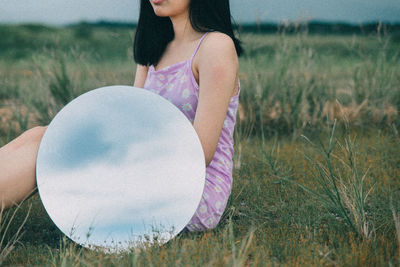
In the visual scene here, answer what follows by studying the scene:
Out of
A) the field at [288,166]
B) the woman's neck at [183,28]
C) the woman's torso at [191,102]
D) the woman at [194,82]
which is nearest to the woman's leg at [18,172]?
the woman at [194,82]

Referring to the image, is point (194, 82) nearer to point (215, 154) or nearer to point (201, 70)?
point (201, 70)

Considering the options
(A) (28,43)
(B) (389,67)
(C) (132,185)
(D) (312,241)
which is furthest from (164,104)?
(A) (28,43)

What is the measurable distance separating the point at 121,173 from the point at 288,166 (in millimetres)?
1691

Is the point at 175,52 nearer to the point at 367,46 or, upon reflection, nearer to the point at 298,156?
the point at 298,156

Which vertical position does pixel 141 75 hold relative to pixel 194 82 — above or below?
below

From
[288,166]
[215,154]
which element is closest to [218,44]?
[215,154]

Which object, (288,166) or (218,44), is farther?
(288,166)

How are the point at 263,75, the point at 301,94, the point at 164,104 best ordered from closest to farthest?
the point at 164,104 < the point at 301,94 < the point at 263,75

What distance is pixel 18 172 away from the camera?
199 cm

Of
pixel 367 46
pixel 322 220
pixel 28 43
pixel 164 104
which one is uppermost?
pixel 164 104

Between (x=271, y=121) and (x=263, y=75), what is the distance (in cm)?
49

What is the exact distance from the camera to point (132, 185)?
1.86 metres

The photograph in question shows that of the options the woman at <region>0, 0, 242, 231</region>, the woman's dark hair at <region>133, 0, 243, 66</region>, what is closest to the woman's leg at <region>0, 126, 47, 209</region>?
the woman at <region>0, 0, 242, 231</region>

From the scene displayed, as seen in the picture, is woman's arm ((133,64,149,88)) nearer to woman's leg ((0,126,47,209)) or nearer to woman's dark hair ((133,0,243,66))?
woman's dark hair ((133,0,243,66))
